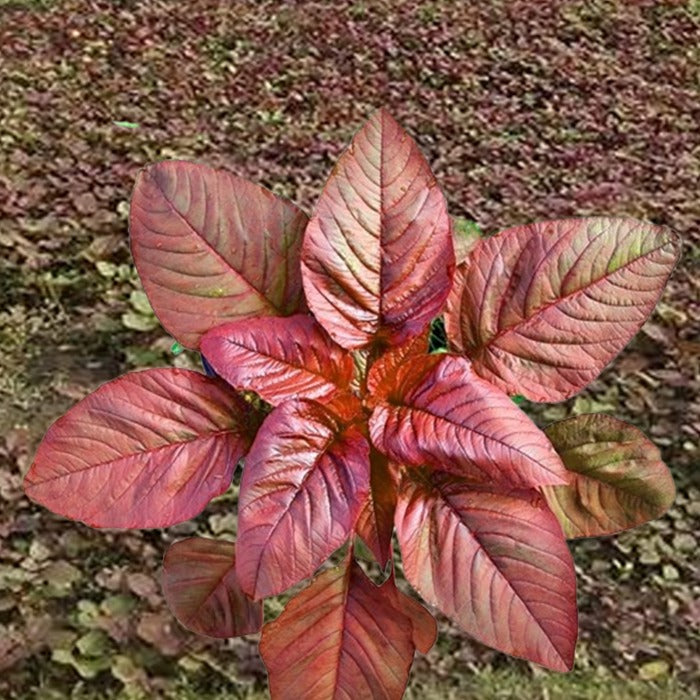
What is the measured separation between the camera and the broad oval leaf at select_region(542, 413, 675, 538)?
136cm

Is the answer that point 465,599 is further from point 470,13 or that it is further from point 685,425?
point 470,13

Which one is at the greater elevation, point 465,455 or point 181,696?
point 465,455

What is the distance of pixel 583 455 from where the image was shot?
1406 mm

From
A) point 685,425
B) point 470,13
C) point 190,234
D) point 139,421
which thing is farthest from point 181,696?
point 470,13

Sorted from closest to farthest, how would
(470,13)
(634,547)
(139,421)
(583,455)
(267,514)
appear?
(267,514), (139,421), (583,455), (634,547), (470,13)

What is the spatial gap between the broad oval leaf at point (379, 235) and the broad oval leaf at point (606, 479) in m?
0.30

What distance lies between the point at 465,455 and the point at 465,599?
0.16m

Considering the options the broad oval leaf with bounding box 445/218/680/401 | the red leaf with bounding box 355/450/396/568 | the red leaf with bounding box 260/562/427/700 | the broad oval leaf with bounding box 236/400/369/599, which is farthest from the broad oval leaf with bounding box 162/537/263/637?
the broad oval leaf with bounding box 445/218/680/401

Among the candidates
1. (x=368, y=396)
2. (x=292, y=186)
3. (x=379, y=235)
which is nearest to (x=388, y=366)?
(x=368, y=396)

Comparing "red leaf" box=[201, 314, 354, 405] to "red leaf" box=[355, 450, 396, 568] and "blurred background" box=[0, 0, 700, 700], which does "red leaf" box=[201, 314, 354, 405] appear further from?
"blurred background" box=[0, 0, 700, 700]

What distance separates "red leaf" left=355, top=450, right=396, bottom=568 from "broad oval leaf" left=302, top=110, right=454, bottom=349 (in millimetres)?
169

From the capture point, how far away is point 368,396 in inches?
51.2

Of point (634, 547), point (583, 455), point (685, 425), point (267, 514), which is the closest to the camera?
point (267, 514)

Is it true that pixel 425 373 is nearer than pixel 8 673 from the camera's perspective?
Yes
